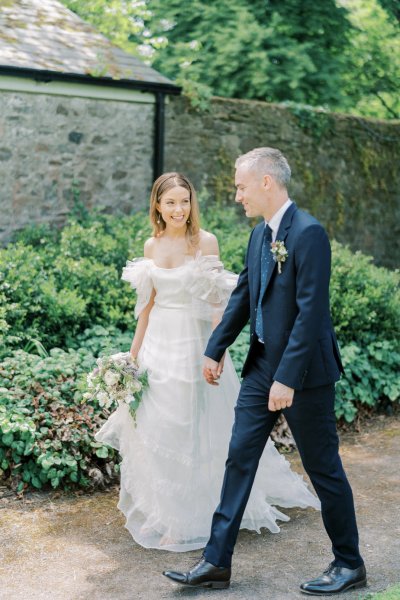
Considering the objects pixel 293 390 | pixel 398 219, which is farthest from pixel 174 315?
pixel 398 219

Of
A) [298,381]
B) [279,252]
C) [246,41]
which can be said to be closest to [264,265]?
[279,252]

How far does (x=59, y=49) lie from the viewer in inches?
398

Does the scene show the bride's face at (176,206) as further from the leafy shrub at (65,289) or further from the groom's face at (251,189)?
the leafy shrub at (65,289)

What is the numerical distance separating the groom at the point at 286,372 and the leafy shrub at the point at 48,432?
159 centimetres

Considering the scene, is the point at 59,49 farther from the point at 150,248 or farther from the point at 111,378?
the point at 111,378

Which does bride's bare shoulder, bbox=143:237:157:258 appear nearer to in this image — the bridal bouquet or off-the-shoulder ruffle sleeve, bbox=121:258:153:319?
off-the-shoulder ruffle sleeve, bbox=121:258:153:319

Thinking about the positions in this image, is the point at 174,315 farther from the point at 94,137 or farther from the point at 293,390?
the point at 94,137

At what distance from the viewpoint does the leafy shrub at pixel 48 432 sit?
5.22 m

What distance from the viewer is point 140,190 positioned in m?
10.7

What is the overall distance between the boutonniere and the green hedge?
2056 millimetres

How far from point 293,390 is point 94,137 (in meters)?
7.22

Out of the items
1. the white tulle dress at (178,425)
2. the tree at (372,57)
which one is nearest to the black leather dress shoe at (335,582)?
the white tulle dress at (178,425)

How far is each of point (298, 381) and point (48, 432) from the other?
2.29 metres

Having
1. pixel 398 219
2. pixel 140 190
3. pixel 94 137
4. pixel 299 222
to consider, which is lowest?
pixel 398 219
